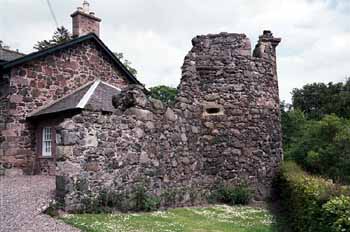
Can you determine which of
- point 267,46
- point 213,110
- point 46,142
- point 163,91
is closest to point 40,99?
point 46,142

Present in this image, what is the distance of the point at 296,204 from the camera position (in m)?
7.16

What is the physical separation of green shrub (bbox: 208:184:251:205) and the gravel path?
462cm

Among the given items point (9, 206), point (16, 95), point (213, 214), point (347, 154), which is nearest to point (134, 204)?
point (213, 214)

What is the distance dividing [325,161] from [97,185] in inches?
527

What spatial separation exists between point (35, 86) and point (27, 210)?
9.04 metres

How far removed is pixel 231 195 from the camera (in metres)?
11.0

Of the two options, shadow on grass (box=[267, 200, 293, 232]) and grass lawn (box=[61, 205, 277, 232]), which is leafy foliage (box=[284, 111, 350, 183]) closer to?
shadow on grass (box=[267, 200, 293, 232])

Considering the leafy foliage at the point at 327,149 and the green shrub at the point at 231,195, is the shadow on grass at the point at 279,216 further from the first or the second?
the leafy foliage at the point at 327,149

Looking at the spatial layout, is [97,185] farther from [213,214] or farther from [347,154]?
[347,154]

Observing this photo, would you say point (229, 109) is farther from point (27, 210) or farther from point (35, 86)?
point (35, 86)

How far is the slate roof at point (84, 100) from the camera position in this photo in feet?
46.4

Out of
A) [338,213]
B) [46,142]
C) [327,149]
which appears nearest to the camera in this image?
[338,213]

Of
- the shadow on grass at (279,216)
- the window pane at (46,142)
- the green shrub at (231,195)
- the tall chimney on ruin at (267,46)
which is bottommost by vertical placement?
the shadow on grass at (279,216)

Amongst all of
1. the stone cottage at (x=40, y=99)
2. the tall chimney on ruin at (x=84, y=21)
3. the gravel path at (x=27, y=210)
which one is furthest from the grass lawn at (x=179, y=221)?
the tall chimney on ruin at (x=84, y=21)
